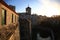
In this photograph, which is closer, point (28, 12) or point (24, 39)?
point (24, 39)

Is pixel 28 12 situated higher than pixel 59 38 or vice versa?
pixel 28 12

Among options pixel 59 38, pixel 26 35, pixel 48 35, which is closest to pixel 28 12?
pixel 48 35

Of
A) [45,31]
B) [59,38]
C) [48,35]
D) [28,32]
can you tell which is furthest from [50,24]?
[28,32]

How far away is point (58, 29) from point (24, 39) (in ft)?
50.7

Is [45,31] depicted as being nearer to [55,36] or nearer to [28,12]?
[55,36]

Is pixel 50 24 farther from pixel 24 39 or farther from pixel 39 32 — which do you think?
pixel 24 39

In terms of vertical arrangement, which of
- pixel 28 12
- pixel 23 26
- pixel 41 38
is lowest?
pixel 41 38

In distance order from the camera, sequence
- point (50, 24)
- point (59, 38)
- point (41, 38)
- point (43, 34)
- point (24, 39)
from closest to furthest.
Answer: point (24, 39) → point (59, 38) → point (41, 38) → point (43, 34) → point (50, 24)

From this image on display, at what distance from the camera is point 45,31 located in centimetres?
3972

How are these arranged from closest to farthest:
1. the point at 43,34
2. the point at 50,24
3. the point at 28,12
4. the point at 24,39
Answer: the point at 24,39 → the point at 43,34 → the point at 50,24 → the point at 28,12

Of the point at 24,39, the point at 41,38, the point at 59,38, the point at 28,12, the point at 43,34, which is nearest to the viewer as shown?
the point at 24,39

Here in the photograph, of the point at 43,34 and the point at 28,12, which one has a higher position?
the point at 28,12

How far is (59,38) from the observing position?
32344 millimetres

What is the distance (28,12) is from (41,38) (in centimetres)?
1485
